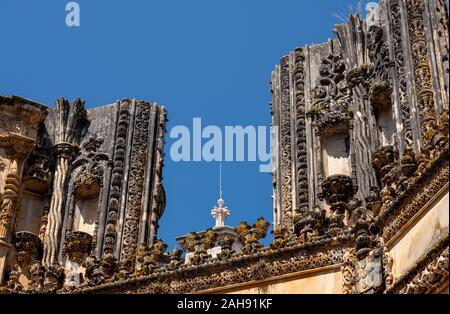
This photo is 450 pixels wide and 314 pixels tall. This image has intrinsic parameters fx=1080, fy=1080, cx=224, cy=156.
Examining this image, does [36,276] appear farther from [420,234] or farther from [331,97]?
[420,234]

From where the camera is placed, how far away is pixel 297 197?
22.8 meters

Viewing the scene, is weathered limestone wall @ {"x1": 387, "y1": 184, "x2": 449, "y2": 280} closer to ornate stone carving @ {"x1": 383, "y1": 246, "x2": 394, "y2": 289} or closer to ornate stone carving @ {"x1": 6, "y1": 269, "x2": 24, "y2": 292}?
ornate stone carving @ {"x1": 383, "y1": 246, "x2": 394, "y2": 289}

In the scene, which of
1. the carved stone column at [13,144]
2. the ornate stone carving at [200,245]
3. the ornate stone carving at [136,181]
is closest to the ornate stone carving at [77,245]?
the ornate stone carving at [136,181]

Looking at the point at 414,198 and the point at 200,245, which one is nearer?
the point at 414,198

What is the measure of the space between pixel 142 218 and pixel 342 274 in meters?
7.12

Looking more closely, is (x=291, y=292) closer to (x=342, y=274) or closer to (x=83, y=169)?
(x=342, y=274)

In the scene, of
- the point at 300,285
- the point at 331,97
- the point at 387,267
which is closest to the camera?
the point at 387,267

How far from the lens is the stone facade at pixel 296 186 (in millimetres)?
17328

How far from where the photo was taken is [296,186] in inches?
908

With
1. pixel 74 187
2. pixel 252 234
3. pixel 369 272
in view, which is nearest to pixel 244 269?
pixel 252 234

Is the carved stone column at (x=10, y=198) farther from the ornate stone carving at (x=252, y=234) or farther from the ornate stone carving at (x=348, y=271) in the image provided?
the ornate stone carving at (x=348, y=271)

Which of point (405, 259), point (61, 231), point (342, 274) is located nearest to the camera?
point (405, 259)
